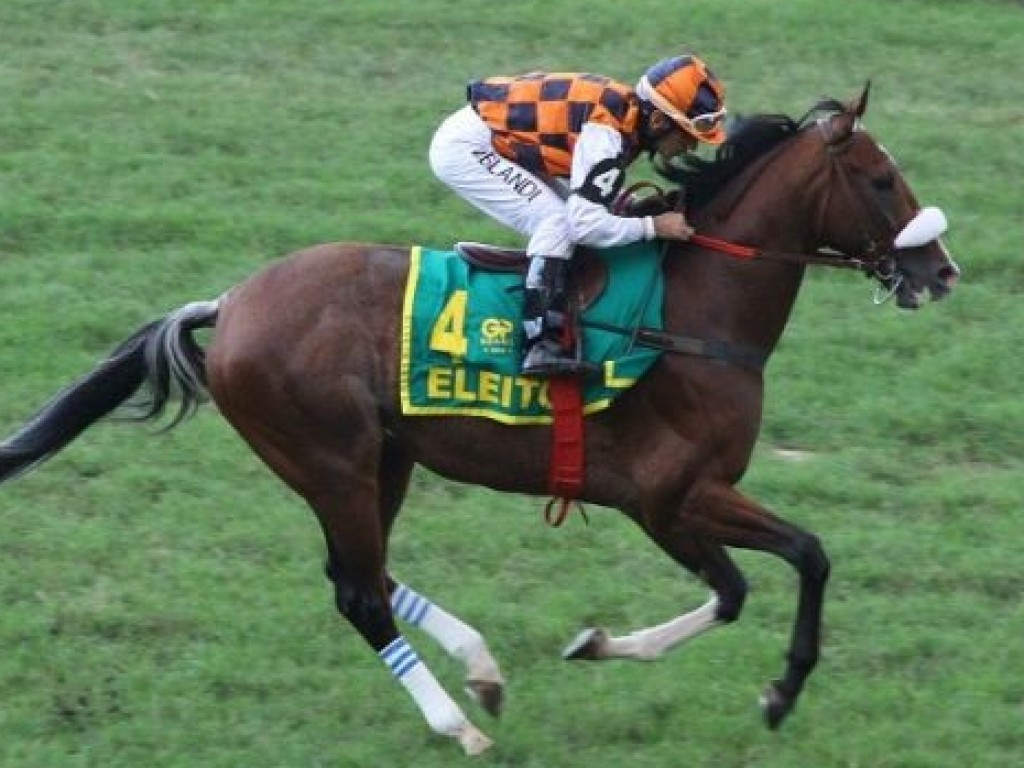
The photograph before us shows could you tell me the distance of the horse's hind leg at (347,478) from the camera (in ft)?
21.5

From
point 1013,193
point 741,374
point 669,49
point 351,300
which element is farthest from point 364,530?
point 669,49

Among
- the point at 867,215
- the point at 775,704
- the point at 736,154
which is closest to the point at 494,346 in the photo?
the point at 736,154

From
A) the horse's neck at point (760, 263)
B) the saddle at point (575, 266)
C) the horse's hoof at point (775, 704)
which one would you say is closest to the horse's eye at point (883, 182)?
the horse's neck at point (760, 263)

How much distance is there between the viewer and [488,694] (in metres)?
6.62

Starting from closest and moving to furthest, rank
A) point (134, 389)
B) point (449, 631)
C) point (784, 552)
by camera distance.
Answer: point (784, 552) → point (449, 631) → point (134, 389)

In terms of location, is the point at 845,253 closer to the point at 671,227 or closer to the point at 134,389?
the point at 671,227

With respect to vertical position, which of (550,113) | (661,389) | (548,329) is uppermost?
(550,113)

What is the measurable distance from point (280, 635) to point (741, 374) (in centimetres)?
177

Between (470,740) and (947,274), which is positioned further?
(947,274)

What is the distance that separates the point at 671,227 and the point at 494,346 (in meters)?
0.64

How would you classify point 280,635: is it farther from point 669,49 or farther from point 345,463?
point 669,49

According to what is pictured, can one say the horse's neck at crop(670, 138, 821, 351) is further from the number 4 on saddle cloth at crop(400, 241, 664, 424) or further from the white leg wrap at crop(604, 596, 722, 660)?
the white leg wrap at crop(604, 596, 722, 660)

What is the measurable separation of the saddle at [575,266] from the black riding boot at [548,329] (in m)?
0.09

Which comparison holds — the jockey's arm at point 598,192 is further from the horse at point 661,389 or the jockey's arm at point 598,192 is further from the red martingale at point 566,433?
the red martingale at point 566,433
